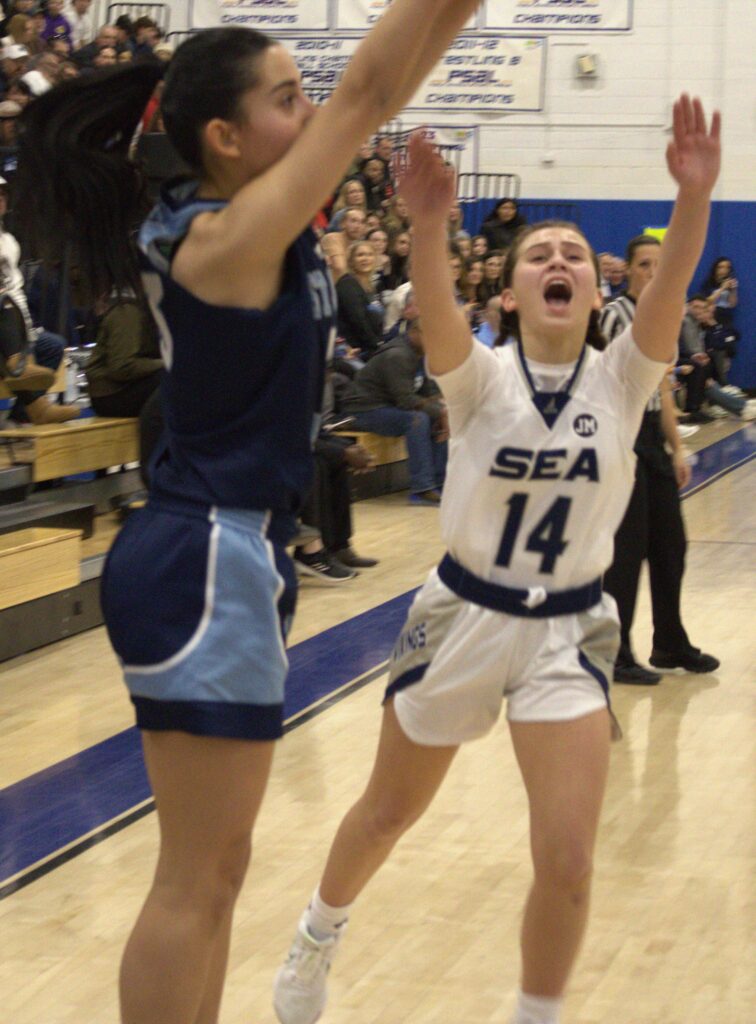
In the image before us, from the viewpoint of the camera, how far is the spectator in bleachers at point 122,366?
784 cm

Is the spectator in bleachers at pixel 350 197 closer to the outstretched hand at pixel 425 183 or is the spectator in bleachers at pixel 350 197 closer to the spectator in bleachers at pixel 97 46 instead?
the spectator in bleachers at pixel 97 46

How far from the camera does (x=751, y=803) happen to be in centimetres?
414

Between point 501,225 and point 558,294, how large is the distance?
502 inches

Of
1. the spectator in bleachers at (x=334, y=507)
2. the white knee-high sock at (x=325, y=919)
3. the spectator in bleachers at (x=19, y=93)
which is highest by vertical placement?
the spectator in bleachers at (x=19, y=93)

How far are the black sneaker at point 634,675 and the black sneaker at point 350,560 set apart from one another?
2.29 metres

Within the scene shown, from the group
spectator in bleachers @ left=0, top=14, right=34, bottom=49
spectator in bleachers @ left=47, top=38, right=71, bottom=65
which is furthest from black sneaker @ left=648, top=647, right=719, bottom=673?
spectator in bleachers @ left=0, top=14, right=34, bottom=49

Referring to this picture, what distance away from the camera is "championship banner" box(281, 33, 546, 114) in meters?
16.5

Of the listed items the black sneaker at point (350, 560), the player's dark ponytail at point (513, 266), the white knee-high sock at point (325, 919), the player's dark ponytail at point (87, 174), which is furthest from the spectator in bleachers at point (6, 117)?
the player's dark ponytail at point (87, 174)

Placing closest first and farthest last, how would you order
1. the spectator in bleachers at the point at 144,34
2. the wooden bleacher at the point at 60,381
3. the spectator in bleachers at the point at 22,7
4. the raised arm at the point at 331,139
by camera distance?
the raised arm at the point at 331,139, the wooden bleacher at the point at 60,381, the spectator in bleachers at the point at 22,7, the spectator in bleachers at the point at 144,34

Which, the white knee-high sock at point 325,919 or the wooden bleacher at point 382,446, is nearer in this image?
the white knee-high sock at point 325,919

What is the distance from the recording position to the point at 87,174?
6.81ft

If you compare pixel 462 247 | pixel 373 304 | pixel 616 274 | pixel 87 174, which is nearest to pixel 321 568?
pixel 373 304

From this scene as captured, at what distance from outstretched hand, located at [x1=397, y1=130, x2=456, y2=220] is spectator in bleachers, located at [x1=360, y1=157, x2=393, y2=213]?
12.1 meters

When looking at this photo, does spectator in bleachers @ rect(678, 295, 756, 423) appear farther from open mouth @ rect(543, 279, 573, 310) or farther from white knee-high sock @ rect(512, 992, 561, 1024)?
white knee-high sock @ rect(512, 992, 561, 1024)
